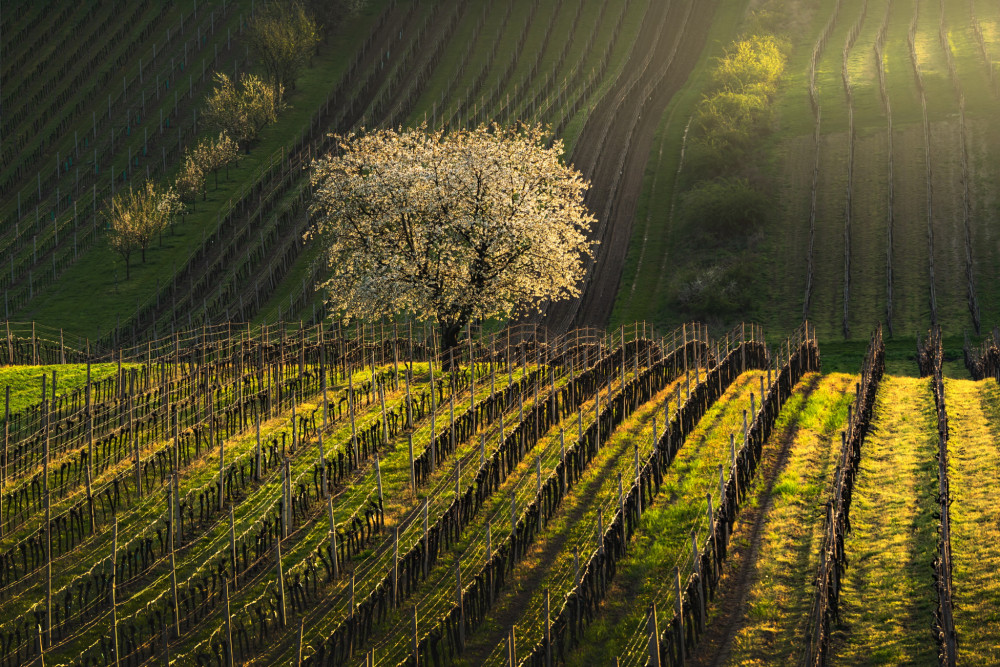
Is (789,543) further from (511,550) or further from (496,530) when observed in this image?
(496,530)

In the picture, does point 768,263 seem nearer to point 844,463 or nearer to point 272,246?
point 272,246

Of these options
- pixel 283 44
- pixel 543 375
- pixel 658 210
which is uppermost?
pixel 283 44

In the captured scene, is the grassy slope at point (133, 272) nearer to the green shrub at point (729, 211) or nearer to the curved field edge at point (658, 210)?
the curved field edge at point (658, 210)

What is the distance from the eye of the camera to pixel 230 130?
7875 cm

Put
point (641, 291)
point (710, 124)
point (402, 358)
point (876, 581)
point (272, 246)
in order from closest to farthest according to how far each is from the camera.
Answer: point (876, 581) → point (402, 358) → point (641, 291) → point (272, 246) → point (710, 124)

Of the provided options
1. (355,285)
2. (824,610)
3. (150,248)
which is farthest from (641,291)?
(824,610)

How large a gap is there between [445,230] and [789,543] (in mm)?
17952

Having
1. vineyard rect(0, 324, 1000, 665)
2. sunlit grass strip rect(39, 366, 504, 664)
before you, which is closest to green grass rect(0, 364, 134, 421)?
vineyard rect(0, 324, 1000, 665)

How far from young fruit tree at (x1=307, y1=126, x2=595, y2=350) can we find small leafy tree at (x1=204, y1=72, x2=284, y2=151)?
4605 centimetres

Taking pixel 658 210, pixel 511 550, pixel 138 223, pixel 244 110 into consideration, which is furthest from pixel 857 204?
pixel 511 550

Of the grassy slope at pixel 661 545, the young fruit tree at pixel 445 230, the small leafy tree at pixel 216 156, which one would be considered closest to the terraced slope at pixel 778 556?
the grassy slope at pixel 661 545

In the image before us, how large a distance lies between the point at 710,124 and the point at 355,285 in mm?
43022

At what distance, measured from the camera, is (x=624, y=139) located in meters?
74.7

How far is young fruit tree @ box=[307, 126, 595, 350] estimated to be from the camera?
109 feet
